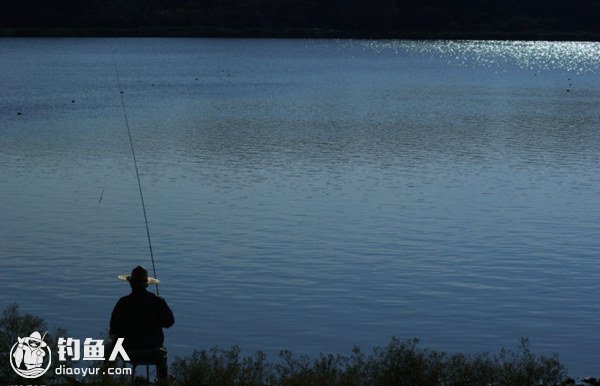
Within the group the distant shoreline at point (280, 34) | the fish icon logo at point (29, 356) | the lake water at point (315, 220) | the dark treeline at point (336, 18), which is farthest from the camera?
the dark treeline at point (336, 18)

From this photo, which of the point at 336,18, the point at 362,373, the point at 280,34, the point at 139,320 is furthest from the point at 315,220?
the point at 280,34

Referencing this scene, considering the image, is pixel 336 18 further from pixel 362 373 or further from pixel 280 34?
pixel 362 373

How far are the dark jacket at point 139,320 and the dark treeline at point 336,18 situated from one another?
174 m

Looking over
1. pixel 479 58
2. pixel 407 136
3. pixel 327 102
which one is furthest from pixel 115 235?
pixel 479 58

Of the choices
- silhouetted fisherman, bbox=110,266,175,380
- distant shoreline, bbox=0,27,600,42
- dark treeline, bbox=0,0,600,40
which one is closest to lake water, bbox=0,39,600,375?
silhouetted fisherman, bbox=110,266,175,380

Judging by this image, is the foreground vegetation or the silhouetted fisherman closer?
the foreground vegetation

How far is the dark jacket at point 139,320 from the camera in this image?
15.2 metres

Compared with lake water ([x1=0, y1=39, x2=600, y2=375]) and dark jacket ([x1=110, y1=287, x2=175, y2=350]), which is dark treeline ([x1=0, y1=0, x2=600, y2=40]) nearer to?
lake water ([x1=0, y1=39, x2=600, y2=375])

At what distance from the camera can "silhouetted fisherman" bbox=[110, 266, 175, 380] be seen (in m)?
15.2

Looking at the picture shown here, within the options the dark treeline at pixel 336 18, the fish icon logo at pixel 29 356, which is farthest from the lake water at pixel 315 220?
the dark treeline at pixel 336 18

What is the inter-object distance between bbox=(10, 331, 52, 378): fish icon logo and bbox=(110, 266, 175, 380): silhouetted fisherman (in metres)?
1.05

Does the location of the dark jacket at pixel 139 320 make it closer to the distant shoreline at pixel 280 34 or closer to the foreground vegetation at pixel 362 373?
the foreground vegetation at pixel 362 373

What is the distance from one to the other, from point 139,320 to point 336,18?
180 meters

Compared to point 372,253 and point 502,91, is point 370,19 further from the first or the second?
point 372,253
